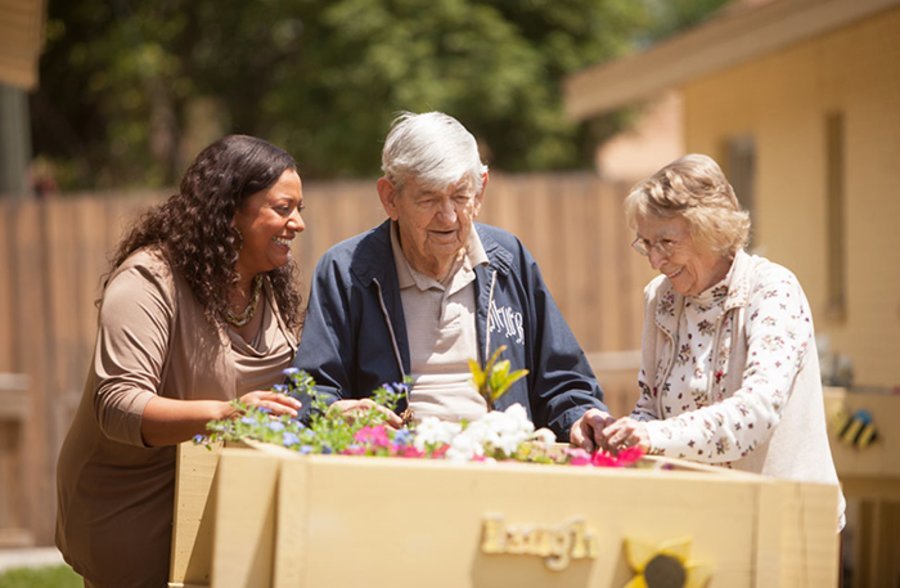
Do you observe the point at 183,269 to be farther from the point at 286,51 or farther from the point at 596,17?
the point at 286,51

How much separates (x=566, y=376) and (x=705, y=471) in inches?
36.5

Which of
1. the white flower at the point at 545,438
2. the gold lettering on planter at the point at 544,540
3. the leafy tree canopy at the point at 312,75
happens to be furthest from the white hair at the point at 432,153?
the leafy tree canopy at the point at 312,75

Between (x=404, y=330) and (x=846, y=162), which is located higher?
(x=846, y=162)

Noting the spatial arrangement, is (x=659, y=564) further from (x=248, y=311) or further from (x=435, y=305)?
(x=248, y=311)

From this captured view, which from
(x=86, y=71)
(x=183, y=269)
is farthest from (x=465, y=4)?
(x=183, y=269)

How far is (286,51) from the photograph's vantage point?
22.8 metres

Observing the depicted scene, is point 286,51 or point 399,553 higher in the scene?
point 286,51

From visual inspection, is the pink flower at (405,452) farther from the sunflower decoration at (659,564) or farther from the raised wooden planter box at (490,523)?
the sunflower decoration at (659,564)

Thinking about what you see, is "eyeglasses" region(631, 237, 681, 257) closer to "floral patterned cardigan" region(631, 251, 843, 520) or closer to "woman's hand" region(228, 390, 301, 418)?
"floral patterned cardigan" region(631, 251, 843, 520)

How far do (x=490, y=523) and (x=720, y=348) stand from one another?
0.94 m

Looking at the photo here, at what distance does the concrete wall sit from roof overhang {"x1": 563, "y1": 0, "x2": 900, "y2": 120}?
0.95 feet

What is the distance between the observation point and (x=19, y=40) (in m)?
7.96

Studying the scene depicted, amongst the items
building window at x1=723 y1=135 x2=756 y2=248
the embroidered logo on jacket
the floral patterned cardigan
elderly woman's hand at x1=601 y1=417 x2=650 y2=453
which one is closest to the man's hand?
the embroidered logo on jacket

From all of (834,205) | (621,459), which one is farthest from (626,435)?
(834,205)
